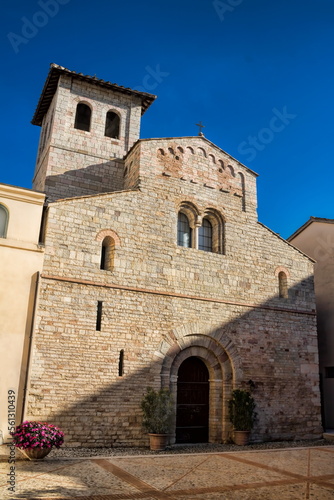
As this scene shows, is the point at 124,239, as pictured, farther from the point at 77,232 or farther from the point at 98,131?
the point at 98,131

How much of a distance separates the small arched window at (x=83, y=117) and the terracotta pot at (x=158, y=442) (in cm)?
1276

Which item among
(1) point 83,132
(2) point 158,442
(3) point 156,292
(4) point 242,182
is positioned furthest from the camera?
(1) point 83,132

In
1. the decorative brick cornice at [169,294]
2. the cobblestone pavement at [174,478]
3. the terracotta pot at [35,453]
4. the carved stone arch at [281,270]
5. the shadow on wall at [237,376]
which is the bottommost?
the cobblestone pavement at [174,478]

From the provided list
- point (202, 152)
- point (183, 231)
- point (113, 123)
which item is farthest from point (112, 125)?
point (183, 231)

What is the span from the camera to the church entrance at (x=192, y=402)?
13.0 metres

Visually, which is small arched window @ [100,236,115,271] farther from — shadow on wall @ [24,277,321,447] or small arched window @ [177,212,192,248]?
small arched window @ [177,212,192,248]

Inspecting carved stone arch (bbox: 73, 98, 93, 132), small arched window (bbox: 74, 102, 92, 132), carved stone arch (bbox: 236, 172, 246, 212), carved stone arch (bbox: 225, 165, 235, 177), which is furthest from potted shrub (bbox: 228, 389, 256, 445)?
small arched window (bbox: 74, 102, 92, 132)

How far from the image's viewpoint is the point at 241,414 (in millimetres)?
12922

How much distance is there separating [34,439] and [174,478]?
304 cm

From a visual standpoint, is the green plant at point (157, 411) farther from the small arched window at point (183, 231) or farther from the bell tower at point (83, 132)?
the bell tower at point (83, 132)

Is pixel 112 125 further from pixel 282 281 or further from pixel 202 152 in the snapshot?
pixel 282 281

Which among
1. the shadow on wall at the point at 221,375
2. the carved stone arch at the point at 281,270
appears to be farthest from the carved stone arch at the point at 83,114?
the carved stone arch at the point at 281,270

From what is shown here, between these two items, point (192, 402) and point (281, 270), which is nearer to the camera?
point (192, 402)

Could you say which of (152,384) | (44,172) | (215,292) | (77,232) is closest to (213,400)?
(152,384)
